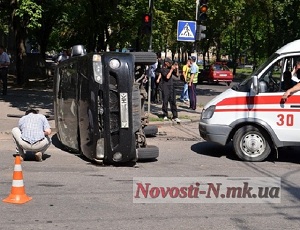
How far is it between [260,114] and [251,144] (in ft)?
2.01

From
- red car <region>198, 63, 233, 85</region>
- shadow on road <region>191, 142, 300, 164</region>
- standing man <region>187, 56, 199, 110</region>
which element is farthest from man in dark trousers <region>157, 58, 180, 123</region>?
red car <region>198, 63, 233, 85</region>

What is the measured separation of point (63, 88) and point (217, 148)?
3.56 meters

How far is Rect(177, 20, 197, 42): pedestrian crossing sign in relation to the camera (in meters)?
16.5

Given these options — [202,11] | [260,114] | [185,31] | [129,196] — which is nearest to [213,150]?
[260,114]

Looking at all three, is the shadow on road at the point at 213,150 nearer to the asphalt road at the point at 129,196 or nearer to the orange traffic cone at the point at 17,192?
the asphalt road at the point at 129,196

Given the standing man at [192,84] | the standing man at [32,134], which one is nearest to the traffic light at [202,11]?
the standing man at [192,84]

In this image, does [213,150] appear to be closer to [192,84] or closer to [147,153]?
[147,153]

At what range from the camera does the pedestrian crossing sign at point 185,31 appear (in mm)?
16516

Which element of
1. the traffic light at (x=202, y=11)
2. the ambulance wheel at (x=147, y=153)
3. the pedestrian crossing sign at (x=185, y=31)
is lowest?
the ambulance wheel at (x=147, y=153)

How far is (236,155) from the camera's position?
10.2 m

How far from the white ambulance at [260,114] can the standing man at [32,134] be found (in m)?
3.05

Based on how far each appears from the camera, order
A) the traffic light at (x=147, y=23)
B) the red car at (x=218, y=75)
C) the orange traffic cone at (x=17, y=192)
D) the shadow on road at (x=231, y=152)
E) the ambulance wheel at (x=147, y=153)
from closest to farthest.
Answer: the orange traffic cone at (x=17, y=192), the ambulance wheel at (x=147, y=153), the shadow on road at (x=231, y=152), the traffic light at (x=147, y=23), the red car at (x=218, y=75)

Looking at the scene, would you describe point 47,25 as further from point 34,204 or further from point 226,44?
point 226,44

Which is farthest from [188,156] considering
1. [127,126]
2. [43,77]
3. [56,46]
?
[56,46]
